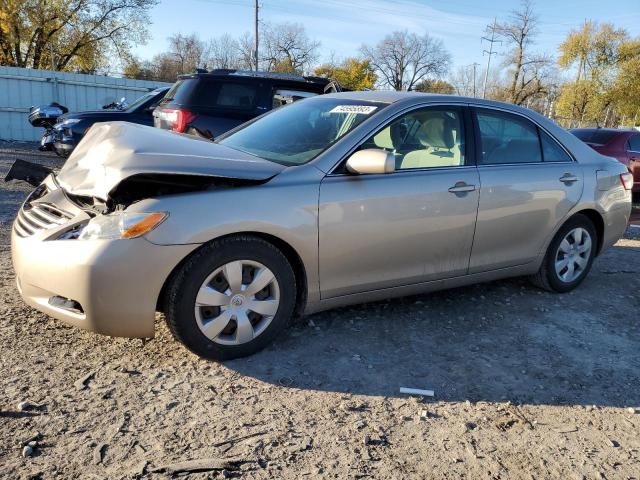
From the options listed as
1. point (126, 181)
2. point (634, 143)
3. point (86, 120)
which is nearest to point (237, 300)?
point (126, 181)

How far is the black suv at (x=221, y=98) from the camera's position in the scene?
7.82 m

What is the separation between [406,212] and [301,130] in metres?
0.99

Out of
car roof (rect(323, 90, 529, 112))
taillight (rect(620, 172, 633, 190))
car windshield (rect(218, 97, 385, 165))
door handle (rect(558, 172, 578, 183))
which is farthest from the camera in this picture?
taillight (rect(620, 172, 633, 190))

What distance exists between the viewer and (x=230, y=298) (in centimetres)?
318

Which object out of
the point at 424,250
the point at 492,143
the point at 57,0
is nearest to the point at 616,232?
the point at 492,143

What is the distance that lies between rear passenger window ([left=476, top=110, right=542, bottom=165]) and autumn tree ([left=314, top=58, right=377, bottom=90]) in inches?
2574

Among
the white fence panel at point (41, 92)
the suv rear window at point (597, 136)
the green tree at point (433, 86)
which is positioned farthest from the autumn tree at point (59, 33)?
the green tree at point (433, 86)

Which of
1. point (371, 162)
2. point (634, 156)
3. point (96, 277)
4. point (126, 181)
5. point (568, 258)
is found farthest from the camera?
point (634, 156)

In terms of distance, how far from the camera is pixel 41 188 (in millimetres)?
3855

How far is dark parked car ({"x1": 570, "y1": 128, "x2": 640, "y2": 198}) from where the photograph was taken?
10.9 meters

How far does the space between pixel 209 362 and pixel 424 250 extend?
1.62 m

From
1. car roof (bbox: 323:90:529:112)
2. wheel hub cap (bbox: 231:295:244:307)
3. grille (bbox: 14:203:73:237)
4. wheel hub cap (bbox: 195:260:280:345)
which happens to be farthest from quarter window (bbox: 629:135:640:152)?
grille (bbox: 14:203:73:237)

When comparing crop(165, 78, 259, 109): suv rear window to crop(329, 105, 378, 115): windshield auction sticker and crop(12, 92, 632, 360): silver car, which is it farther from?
crop(329, 105, 378, 115): windshield auction sticker

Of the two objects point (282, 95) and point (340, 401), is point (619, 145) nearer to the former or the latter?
point (282, 95)
